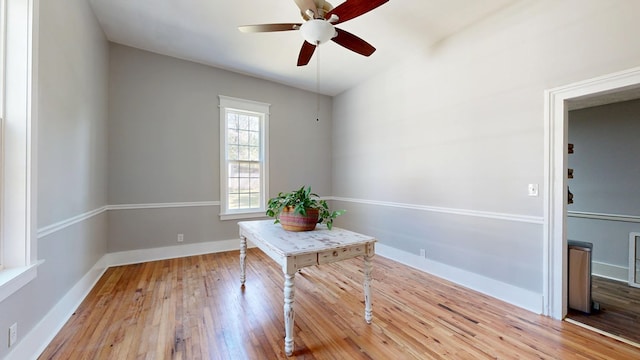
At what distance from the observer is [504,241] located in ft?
8.31

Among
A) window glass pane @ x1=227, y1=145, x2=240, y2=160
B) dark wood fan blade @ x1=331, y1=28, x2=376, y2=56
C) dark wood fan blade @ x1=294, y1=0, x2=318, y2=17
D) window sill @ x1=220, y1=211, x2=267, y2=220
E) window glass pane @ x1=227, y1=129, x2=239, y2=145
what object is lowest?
window sill @ x1=220, y1=211, x2=267, y2=220

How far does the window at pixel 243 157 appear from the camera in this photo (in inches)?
162

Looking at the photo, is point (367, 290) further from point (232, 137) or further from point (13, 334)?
point (232, 137)

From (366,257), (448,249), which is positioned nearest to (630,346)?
(448,249)

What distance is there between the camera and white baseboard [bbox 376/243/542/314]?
7.64 ft

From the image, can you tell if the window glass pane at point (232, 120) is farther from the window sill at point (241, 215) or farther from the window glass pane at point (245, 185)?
the window sill at point (241, 215)

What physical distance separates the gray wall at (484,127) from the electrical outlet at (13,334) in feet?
11.8

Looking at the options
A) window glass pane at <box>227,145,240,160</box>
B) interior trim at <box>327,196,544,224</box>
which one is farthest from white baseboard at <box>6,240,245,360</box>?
interior trim at <box>327,196,544,224</box>

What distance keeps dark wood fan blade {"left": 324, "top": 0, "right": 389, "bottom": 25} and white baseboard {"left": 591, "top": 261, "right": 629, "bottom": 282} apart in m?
A: 4.01

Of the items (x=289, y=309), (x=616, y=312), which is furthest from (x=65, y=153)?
(x=616, y=312)

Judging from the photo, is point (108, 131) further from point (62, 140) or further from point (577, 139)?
point (577, 139)

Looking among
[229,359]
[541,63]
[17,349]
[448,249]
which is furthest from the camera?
[448,249]

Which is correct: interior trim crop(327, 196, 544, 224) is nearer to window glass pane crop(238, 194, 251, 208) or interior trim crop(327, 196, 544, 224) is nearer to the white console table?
the white console table

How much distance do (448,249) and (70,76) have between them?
13.6ft
